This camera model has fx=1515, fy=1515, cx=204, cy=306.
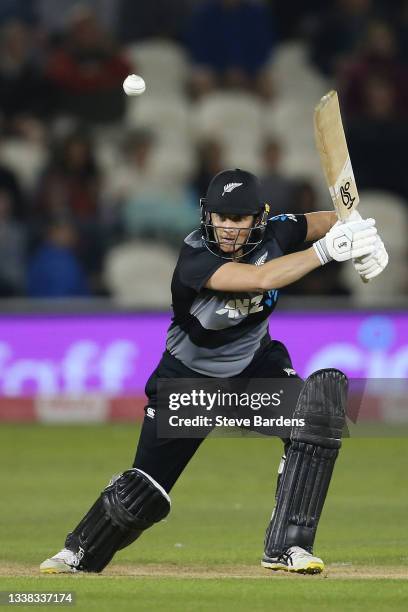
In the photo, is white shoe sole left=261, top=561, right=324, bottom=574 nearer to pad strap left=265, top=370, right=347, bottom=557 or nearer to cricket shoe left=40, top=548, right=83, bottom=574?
pad strap left=265, top=370, right=347, bottom=557

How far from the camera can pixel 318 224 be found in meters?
5.87

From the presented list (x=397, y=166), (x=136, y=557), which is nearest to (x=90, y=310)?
(x=397, y=166)

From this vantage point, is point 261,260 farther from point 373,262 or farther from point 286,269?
point 373,262

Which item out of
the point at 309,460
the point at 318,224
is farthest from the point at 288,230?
the point at 309,460

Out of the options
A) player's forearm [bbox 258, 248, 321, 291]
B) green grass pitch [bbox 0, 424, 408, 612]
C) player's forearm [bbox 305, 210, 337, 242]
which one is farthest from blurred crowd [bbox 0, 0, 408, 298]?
player's forearm [bbox 258, 248, 321, 291]

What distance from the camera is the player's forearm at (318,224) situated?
5855 mm

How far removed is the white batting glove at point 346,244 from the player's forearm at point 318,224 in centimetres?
66

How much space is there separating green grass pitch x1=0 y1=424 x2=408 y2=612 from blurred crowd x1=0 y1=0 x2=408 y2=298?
170cm

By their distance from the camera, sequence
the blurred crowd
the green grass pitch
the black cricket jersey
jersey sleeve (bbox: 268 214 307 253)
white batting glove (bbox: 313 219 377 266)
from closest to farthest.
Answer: the green grass pitch < white batting glove (bbox: 313 219 377 266) < the black cricket jersey < jersey sleeve (bbox: 268 214 307 253) < the blurred crowd

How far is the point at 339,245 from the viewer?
16.9 ft

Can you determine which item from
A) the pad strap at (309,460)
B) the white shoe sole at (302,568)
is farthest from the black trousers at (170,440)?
the white shoe sole at (302,568)

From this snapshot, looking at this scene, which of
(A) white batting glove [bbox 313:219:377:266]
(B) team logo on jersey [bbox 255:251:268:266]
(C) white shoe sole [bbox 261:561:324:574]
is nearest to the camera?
(A) white batting glove [bbox 313:219:377:266]

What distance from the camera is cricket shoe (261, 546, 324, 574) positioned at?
A: 534 cm

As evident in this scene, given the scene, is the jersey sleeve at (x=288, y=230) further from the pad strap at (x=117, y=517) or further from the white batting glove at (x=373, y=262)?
the pad strap at (x=117, y=517)
